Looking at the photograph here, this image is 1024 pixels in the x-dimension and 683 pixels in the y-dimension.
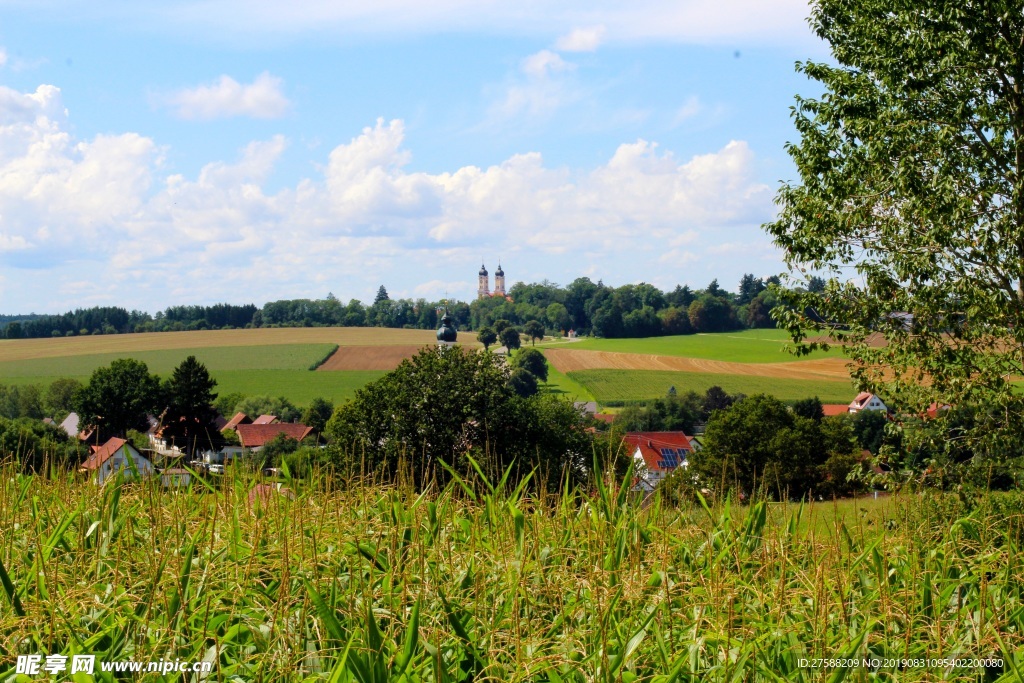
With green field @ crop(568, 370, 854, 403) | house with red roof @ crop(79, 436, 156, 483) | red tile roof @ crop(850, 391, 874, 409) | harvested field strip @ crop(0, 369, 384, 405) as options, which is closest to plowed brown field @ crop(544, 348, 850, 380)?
green field @ crop(568, 370, 854, 403)

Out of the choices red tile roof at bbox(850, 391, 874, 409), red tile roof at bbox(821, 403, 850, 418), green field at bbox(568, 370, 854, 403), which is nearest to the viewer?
→ red tile roof at bbox(821, 403, 850, 418)

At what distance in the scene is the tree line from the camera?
119m

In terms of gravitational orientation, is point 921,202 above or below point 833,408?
above

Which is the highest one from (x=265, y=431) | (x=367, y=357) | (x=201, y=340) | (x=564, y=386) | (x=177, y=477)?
(x=201, y=340)

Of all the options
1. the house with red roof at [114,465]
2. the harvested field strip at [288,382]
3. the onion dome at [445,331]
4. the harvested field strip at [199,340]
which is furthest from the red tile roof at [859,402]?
the house with red roof at [114,465]

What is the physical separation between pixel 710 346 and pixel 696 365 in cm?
1467

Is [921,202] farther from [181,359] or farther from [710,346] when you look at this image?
[710,346]

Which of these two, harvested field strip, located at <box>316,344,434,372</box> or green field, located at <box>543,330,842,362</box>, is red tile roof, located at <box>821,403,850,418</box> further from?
harvested field strip, located at <box>316,344,434,372</box>

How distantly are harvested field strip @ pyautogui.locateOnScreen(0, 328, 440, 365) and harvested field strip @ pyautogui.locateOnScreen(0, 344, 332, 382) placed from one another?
7.69ft

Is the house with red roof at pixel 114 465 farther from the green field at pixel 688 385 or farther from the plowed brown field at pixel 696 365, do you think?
the plowed brown field at pixel 696 365

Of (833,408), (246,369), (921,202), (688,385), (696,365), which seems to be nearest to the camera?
(921,202)

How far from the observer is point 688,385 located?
7875 cm

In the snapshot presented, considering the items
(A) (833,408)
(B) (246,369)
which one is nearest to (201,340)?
(B) (246,369)

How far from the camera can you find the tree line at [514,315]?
118562 mm
